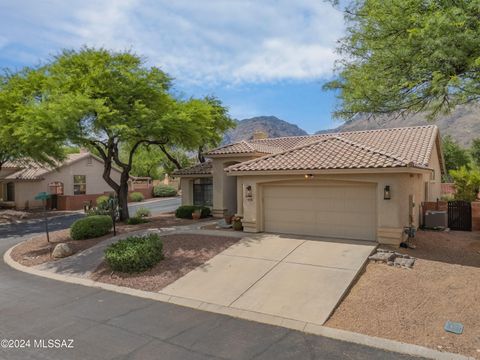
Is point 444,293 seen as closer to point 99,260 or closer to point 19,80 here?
point 99,260

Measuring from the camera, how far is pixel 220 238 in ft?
43.2

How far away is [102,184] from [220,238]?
92.6ft

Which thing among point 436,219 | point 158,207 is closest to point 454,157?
point 436,219

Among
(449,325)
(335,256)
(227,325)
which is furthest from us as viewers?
(335,256)

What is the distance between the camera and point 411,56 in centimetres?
966

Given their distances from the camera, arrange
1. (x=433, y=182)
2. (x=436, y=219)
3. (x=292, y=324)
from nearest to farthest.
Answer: (x=292, y=324), (x=436, y=219), (x=433, y=182)

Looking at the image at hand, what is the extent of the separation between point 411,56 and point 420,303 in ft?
22.2

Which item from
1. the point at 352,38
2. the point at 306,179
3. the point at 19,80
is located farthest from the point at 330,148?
the point at 19,80

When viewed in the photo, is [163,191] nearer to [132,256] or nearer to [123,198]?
[123,198]

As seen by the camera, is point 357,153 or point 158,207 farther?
point 158,207

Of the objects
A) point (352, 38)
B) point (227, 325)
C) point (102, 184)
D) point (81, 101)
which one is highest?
point (352, 38)

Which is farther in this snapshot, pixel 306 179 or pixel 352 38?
pixel 306 179

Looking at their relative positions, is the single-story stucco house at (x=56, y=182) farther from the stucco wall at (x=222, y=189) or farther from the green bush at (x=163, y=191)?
the stucco wall at (x=222, y=189)

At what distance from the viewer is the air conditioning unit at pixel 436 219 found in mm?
15188
